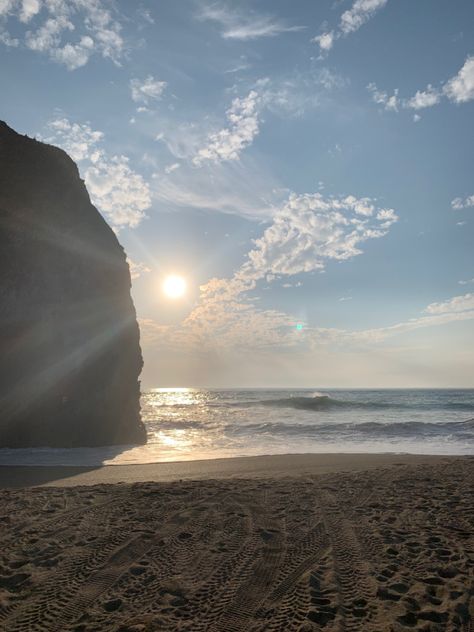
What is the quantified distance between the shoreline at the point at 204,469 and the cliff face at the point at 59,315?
4.70 m

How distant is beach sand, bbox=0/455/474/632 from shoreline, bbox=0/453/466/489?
1690 millimetres

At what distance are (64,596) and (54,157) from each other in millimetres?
21010

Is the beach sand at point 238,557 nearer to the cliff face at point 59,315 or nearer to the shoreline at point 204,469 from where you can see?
the shoreline at point 204,469

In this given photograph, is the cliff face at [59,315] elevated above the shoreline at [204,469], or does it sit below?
above

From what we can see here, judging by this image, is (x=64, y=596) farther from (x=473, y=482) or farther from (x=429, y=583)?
(x=473, y=482)

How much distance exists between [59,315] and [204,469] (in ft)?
33.6

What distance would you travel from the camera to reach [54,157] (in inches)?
810

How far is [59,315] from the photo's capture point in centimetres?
1805

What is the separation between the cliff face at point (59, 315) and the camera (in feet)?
54.3

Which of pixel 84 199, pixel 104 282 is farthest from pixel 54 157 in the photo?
pixel 104 282

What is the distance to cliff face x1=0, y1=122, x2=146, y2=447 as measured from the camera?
16.6 metres

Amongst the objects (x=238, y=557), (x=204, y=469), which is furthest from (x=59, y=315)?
(x=238, y=557)

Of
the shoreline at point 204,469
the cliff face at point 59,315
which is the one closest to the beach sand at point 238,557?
the shoreline at point 204,469

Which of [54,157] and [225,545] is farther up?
[54,157]
